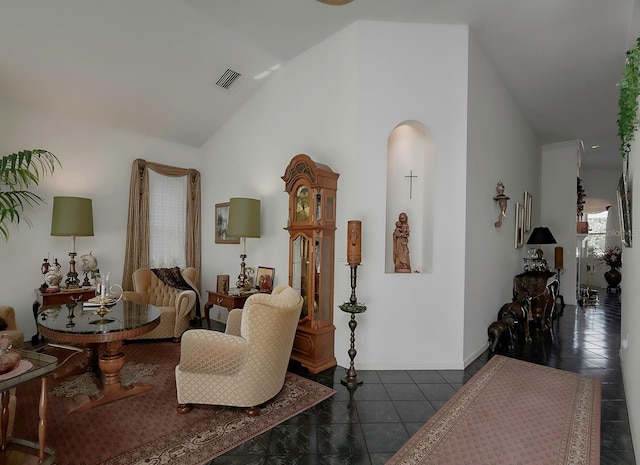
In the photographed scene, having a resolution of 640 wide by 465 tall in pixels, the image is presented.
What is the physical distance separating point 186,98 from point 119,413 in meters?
4.08

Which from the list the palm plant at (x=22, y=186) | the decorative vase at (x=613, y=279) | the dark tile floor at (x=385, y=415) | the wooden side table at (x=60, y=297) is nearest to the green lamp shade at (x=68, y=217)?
the palm plant at (x=22, y=186)

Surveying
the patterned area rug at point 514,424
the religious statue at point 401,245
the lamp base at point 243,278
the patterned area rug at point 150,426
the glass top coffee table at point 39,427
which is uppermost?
the religious statue at point 401,245

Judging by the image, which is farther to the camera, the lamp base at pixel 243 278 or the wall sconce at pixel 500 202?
the lamp base at pixel 243 278

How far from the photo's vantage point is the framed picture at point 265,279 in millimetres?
4672

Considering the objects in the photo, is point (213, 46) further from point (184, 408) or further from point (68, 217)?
point (184, 408)

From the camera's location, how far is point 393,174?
4184 millimetres

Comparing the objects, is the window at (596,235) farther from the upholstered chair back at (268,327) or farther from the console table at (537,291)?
the upholstered chair back at (268,327)

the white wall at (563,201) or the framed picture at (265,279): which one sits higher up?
the white wall at (563,201)

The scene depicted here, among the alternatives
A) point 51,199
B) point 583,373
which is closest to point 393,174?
point 583,373

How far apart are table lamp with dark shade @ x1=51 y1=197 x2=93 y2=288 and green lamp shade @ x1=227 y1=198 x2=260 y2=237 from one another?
190 cm

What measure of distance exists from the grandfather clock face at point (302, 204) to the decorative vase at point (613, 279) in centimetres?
951

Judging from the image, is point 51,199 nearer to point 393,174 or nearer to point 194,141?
point 194,141

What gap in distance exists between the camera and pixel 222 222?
5.67 m

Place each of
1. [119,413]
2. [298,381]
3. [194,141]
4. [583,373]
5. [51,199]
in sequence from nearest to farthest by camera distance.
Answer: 1. [119,413]
2. [298,381]
3. [583,373]
4. [51,199]
5. [194,141]
